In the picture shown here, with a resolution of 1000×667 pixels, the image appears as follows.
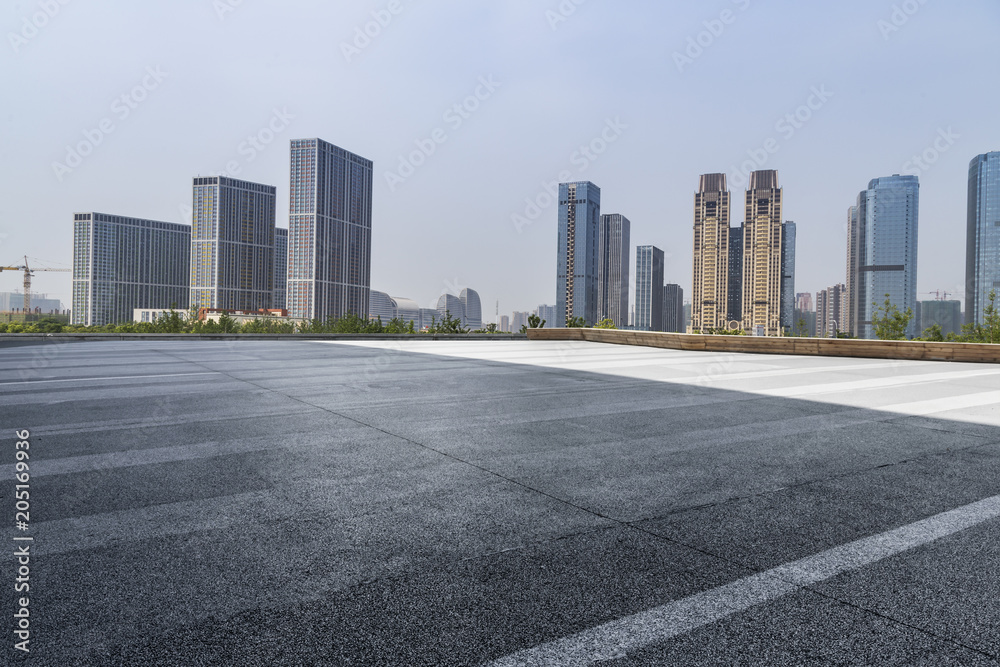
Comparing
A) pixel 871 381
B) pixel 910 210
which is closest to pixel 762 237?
pixel 910 210

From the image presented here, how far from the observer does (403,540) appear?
2818mm

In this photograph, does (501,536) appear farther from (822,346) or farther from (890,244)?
(890,244)

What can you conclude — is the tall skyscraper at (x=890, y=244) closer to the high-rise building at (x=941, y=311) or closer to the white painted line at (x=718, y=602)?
the high-rise building at (x=941, y=311)

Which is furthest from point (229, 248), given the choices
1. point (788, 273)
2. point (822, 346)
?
point (822, 346)

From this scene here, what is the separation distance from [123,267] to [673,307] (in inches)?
6199

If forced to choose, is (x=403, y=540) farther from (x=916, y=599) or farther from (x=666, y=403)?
(x=666, y=403)

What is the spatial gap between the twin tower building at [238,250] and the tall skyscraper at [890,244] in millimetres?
95486

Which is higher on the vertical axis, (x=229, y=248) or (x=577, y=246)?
(x=229, y=248)

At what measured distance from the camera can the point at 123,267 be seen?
144125 millimetres

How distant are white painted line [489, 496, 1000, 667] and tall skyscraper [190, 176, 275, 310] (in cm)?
15235

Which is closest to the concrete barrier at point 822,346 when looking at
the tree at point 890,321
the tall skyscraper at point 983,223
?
the tree at point 890,321

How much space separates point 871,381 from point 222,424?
35.3 feet

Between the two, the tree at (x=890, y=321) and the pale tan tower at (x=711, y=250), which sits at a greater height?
the pale tan tower at (x=711, y=250)

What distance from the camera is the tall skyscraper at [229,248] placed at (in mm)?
143750
